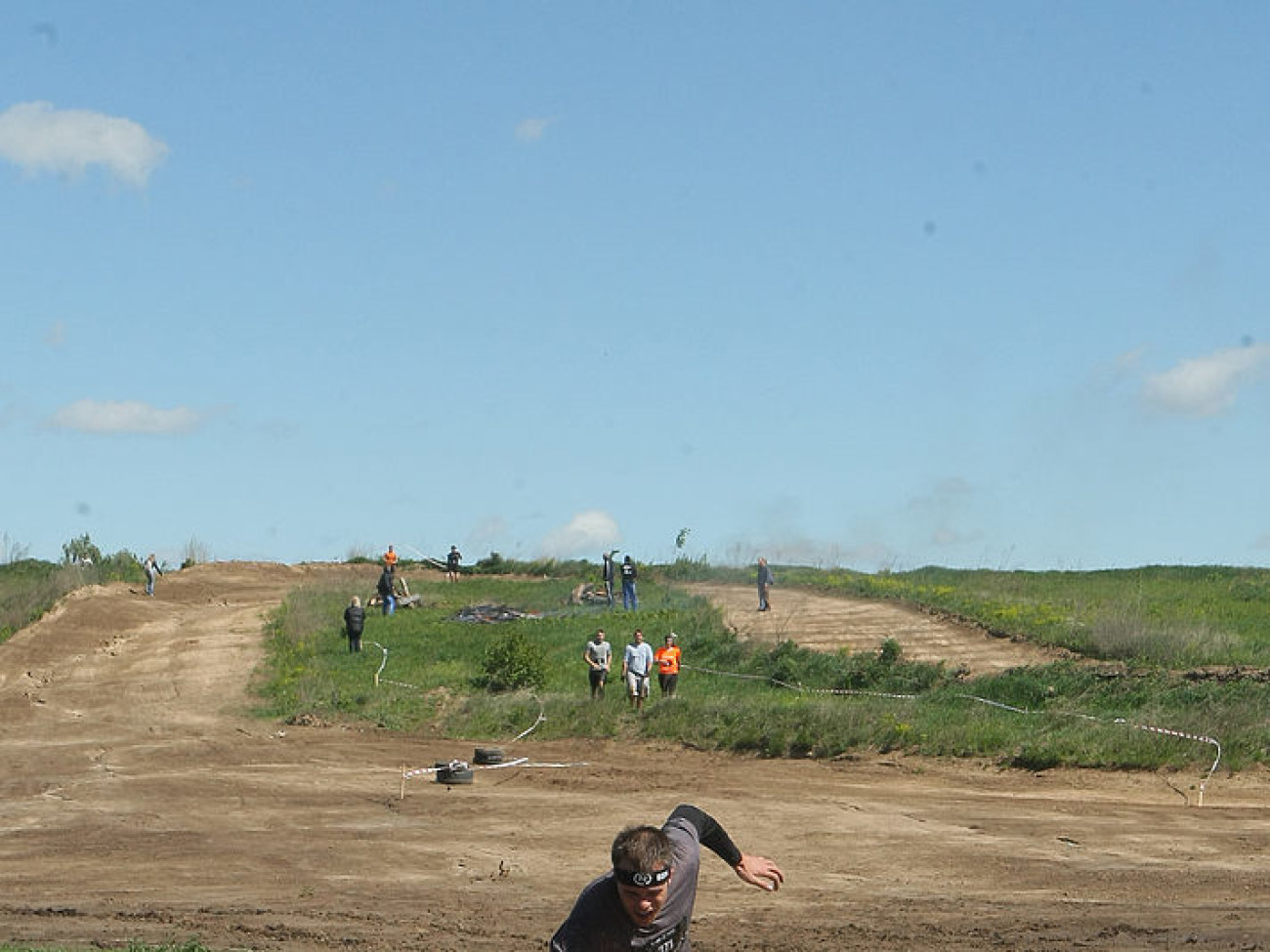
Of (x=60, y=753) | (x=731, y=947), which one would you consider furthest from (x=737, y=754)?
(x=731, y=947)

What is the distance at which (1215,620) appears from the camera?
121ft

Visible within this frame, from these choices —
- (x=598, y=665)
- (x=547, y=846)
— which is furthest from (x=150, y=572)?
(x=547, y=846)

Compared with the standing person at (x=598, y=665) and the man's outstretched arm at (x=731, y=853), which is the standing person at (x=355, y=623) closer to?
the standing person at (x=598, y=665)

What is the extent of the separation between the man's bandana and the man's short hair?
0.5 inches

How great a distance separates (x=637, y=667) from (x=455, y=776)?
740cm

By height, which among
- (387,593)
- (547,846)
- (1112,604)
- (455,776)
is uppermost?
(1112,604)

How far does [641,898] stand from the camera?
5930 mm

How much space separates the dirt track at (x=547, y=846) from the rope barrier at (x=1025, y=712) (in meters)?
0.50

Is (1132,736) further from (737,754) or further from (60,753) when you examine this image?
(60,753)

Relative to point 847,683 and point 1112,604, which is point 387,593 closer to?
point 847,683

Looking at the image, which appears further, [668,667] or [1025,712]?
[668,667]

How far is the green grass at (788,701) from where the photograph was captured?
80.7 feet

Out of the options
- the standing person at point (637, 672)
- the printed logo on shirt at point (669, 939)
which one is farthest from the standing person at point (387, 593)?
the printed logo on shirt at point (669, 939)

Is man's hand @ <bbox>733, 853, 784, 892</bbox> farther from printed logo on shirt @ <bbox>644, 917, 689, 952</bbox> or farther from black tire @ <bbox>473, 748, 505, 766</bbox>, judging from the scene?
black tire @ <bbox>473, 748, 505, 766</bbox>
